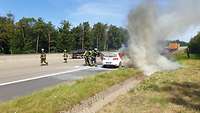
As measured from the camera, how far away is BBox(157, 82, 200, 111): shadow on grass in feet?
44.2

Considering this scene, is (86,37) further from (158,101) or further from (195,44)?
(158,101)

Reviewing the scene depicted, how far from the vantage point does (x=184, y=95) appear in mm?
15859

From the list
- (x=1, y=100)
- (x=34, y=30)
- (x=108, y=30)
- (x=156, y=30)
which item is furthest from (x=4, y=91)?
(x=108, y=30)

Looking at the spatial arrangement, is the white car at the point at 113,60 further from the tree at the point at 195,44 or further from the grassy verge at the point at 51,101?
the tree at the point at 195,44

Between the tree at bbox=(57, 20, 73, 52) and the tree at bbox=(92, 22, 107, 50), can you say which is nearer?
the tree at bbox=(57, 20, 73, 52)

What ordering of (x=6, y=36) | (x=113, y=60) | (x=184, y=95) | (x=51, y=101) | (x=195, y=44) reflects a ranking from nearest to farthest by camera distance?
(x=51, y=101) → (x=184, y=95) → (x=113, y=60) → (x=195, y=44) → (x=6, y=36)

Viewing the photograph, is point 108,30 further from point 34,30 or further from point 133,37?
point 133,37

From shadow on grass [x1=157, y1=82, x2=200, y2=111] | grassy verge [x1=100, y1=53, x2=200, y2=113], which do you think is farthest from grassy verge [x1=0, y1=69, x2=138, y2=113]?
shadow on grass [x1=157, y1=82, x2=200, y2=111]

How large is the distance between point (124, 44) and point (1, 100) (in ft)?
68.0

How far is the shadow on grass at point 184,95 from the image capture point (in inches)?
530

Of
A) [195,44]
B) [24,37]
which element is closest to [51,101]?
[195,44]

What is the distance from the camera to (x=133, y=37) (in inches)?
1273

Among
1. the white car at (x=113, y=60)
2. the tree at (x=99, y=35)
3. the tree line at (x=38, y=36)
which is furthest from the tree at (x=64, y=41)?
the white car at (x=113, y=60)

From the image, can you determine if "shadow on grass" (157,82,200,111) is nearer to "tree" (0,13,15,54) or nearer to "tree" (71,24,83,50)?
"tree" (0,13,15,54)
